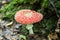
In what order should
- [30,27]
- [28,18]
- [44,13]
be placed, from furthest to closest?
[44,13], [30,27], [28,18]

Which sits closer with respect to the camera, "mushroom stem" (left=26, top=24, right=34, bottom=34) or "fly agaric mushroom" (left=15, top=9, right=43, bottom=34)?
"fly agaric mushroom" (left=15, top=9, right=43, bottom=34)

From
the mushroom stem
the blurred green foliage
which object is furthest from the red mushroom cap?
the blurred green foliage

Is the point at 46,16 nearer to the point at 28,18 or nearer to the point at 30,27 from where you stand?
the point at 30,27

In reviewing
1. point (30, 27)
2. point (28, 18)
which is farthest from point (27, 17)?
point (30, 27)

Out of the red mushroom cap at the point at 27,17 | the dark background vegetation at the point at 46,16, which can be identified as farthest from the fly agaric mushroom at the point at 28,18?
the dark background vegetation at the point at 46,16

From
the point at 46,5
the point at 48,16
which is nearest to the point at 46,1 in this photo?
the point at 46,5

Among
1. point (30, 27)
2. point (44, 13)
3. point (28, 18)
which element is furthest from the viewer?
point (44, 13)

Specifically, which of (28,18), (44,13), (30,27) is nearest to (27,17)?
(28,18)

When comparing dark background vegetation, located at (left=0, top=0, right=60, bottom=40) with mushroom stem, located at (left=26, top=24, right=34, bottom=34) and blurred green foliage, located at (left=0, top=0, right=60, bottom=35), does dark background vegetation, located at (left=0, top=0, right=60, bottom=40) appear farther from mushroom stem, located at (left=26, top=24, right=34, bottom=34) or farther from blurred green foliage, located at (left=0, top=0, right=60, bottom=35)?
mushroom stem, located at (left=26, top=24, right=34, bottom=34)

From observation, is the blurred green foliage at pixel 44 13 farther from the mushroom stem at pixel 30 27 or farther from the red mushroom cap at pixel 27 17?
the red mushroom cap at pixel 27 17

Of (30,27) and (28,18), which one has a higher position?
(28,18)

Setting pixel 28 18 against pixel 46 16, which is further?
pixel 46 16
